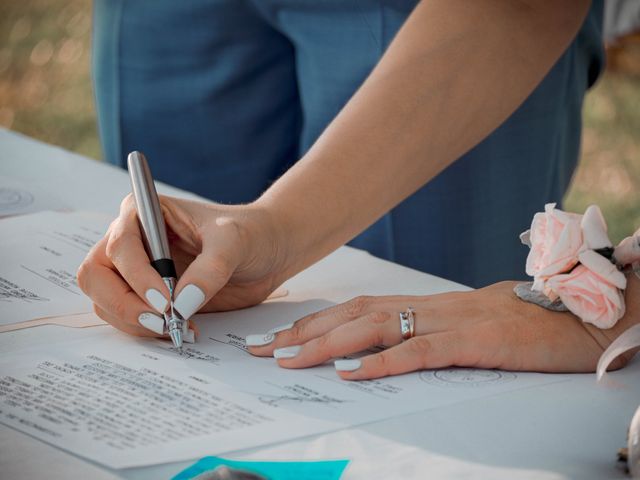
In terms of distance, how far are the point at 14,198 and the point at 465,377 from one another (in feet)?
2.48

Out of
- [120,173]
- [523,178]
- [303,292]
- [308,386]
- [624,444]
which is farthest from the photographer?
[523,178]

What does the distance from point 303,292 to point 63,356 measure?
0.96 ft

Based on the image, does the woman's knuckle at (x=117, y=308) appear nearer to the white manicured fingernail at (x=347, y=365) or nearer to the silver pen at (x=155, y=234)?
the silver pen at (x=155, y=234)

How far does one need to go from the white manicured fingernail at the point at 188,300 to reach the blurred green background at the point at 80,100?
2.49 m

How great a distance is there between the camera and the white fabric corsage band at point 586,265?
869 mm

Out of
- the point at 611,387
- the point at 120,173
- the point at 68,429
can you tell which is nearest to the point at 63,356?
the point at 68,429

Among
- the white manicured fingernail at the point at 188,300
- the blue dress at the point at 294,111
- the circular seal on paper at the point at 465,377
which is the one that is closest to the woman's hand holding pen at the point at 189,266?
the white manicured fingernail at the point at 188,300

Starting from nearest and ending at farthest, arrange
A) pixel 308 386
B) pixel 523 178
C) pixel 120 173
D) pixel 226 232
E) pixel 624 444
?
pixel 624 444, pixel 308 386, pixel 226 232, pixel 120 173, pixel 523 178

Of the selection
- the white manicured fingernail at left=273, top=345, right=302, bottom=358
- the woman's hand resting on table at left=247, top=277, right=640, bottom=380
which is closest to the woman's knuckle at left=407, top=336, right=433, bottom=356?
the woman's hand resting on table at left=247, top=277, right=640, bottom=380

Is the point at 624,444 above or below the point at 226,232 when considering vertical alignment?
below

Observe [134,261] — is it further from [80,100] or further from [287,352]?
[80,100]

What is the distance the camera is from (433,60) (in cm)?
119

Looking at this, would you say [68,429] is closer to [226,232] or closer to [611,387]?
[226,232]

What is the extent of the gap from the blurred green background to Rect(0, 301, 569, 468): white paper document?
97.8 inches
